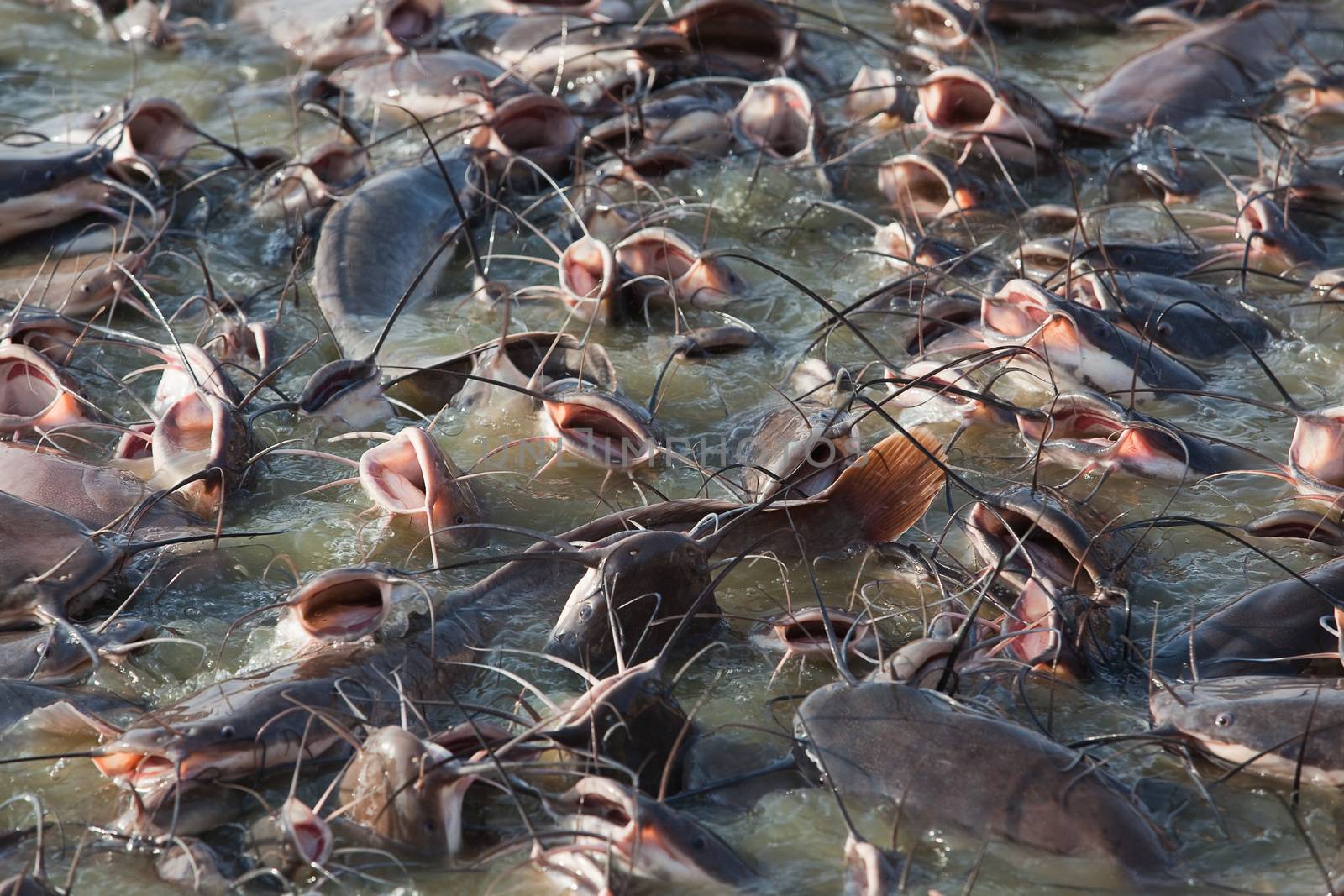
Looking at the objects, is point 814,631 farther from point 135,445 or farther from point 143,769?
point 135,445

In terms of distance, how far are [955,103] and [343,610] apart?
3134mm

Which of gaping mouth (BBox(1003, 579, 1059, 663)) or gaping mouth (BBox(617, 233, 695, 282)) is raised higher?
gaping mouth (BBox(1003, 579, 1059, 663))

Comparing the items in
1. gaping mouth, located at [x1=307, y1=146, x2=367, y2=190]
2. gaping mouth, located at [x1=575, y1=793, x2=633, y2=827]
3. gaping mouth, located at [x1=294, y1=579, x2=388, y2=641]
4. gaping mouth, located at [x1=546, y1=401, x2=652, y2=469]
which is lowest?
gaping mouth, located at [x1=307, y1=146, x2=367, y2=190]

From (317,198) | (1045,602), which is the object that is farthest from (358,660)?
(317,198)

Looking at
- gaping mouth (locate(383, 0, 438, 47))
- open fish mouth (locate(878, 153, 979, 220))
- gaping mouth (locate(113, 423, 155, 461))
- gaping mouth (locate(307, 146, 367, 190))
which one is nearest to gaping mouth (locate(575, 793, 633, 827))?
gaping mouth (locate(113, 423, 155, 461))

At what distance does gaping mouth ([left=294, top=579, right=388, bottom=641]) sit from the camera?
2.62 meters

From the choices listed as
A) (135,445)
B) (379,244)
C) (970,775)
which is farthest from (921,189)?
(970,775)

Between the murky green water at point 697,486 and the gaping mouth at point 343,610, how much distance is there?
0.54 ft

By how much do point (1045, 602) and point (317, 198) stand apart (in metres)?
2.98

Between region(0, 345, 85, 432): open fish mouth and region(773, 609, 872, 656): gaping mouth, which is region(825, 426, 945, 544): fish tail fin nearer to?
region(773, 609, 872, 656): gaping mouth

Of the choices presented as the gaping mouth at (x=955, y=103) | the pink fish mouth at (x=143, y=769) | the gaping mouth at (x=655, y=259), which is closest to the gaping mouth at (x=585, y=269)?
the gaping mouth at (x=655, y=259)

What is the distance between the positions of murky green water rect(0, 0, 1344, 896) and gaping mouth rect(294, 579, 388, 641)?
17 centimetres

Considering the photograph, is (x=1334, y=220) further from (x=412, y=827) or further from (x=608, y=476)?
(x=412, y=827)

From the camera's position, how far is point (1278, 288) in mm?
4219
